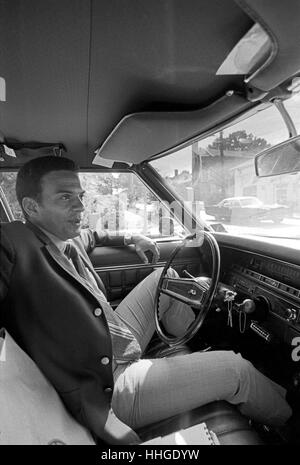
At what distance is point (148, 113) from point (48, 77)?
1.93 ft

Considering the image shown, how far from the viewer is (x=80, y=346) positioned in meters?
0.95

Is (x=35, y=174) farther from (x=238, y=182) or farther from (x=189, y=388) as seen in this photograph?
(x=238, y=182)

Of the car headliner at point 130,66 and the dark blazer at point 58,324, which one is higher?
the car headliner at point 130,66

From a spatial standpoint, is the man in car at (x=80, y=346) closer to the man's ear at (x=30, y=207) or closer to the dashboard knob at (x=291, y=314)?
the man's ear at (x=30, y=207)

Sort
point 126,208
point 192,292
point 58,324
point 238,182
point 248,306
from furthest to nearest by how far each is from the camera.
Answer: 1. point 126,208
2. point 238,182
3. point 192,292
4. point 248,306
5. point 58,324

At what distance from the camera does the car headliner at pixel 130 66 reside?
934 millimetres

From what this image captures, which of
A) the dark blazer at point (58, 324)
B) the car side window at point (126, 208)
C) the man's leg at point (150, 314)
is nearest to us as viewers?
the dark blazer at point (58, 324)

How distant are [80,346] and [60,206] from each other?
633 mm

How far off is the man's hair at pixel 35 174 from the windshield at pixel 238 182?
Answer: 104 cm

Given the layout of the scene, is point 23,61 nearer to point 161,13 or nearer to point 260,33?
point 161,13

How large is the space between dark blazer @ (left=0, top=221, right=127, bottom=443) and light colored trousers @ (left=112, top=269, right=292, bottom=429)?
0.60 ft

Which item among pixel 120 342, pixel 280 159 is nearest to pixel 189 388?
pixel 120 342

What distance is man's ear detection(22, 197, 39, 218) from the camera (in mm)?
1296

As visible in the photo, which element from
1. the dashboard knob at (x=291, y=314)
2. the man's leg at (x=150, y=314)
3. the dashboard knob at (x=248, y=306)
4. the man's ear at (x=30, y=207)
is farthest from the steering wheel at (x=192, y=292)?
the man's ear at (x=30, y=207)
